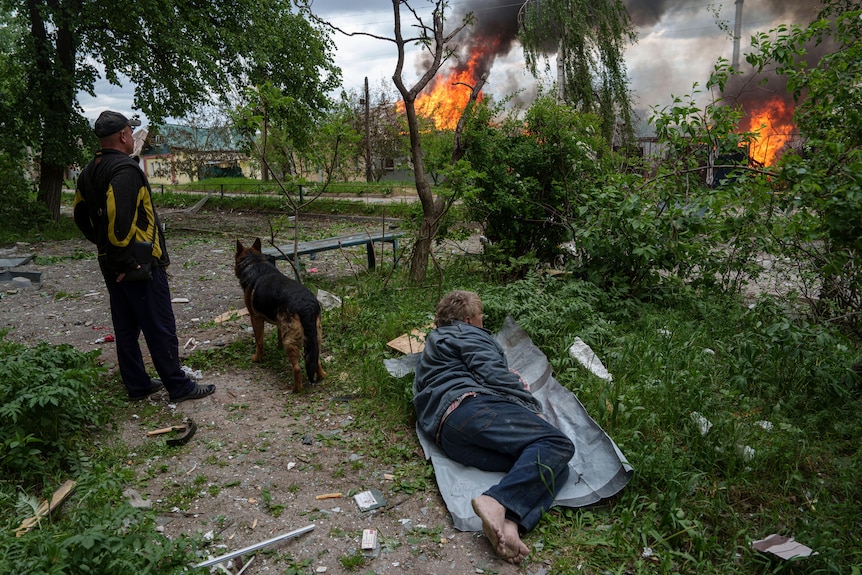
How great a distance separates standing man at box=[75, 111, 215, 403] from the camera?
4078 millimetres

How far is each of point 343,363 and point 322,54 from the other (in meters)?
12.1

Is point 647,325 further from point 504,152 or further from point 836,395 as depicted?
point 504,152

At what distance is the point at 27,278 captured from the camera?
8422mm

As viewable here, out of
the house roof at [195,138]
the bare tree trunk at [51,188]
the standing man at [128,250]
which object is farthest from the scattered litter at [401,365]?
the house roof at [195,138]

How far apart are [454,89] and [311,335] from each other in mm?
13778

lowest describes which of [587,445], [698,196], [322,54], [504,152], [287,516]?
[287,516]

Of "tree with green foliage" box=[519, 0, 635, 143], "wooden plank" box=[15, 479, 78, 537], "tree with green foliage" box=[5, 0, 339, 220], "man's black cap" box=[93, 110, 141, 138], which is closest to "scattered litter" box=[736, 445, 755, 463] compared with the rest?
"wooden plank" box=[15, 479, 78, 537]

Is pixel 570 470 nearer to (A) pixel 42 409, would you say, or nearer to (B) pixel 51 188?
(A) pixel 42 409

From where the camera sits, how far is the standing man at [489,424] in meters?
2.93

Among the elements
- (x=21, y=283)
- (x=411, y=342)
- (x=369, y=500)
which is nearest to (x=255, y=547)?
(x=369, y=500)

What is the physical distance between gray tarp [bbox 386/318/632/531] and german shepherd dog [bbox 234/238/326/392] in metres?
1.40

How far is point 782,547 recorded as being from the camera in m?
2.81

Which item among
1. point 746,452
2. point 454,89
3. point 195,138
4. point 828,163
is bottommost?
point 746,452

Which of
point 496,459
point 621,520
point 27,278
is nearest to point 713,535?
point 621,520
